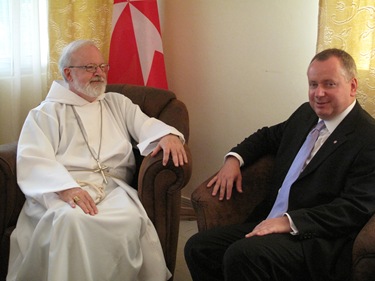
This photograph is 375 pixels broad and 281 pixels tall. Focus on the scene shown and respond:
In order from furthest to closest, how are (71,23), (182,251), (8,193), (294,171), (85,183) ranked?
(71,23) → (182,251) → (85,183) → (8,193) → (294,171)

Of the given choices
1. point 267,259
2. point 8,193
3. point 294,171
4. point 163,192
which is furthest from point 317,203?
point 8,193

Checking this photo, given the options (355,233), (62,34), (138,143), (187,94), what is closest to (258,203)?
(355,233)

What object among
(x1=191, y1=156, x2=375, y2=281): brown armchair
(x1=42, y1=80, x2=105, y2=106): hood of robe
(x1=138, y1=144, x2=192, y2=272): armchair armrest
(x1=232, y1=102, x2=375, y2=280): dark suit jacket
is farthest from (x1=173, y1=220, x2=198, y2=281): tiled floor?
(x1=42, y1=80, x2=105, y2=106): hood of robe

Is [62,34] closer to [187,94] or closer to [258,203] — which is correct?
[187,94]

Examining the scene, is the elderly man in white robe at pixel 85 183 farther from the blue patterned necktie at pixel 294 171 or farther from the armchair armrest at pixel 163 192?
the blue patterned necktie at pixel 294 171

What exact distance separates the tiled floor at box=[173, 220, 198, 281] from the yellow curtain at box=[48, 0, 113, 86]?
4.22ft

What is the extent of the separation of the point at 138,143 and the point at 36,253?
790mm

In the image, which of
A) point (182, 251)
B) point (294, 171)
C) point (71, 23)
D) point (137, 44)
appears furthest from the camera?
point (137, 44)

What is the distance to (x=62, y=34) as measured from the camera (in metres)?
2.73

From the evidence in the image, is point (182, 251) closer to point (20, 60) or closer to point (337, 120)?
point (337, 120)

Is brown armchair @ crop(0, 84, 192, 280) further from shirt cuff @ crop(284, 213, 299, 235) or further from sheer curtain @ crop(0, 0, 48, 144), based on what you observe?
sheer curtain @ crop(0, 0, 48, 144)

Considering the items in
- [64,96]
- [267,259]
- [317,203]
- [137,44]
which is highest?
[137,44]

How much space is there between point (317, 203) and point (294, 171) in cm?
18

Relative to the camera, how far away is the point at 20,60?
2.67 m
